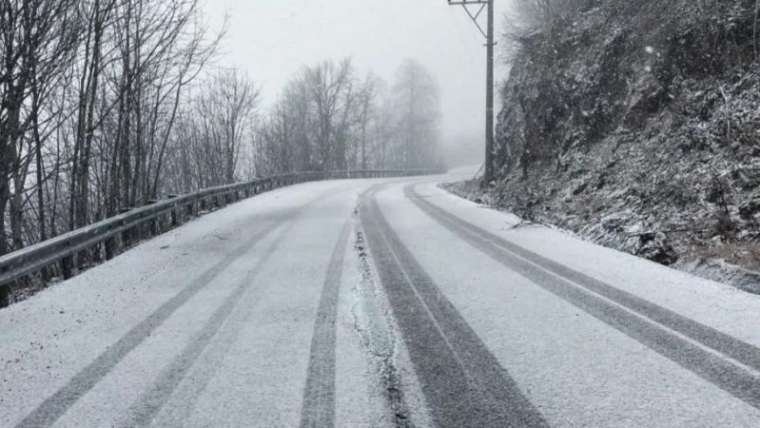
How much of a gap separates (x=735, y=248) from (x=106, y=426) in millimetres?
7736

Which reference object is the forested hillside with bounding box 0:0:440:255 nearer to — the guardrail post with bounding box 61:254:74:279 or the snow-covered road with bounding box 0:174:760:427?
the guardrail post with bounding box 61:254:74:279

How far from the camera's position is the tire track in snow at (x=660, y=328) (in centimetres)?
392

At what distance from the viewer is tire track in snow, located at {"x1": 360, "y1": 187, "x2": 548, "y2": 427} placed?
137 inches

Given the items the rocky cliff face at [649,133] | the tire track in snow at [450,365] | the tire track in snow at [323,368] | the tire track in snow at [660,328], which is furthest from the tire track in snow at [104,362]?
the rocky cliff face at [649,133]

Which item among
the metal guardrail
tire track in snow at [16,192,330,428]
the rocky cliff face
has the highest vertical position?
the rocky cliff face

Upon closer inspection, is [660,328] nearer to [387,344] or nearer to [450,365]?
[450,365]

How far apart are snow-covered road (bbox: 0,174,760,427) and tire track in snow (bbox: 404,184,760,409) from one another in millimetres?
20

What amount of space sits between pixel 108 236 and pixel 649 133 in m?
12.4

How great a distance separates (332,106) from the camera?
178 ft

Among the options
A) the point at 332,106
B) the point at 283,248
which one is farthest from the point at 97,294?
the point at 332,106

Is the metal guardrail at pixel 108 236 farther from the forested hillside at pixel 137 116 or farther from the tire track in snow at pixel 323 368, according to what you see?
the tire track in snow at pixel 323 368

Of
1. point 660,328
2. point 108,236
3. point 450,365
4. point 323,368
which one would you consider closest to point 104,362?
point 323,368

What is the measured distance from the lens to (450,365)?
4.32m

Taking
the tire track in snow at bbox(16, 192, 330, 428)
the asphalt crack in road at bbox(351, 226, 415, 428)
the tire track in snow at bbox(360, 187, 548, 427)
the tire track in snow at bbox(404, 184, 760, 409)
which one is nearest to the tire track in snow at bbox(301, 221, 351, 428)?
the asphalt crack in road at bbox(351, 226, 415, 428)
